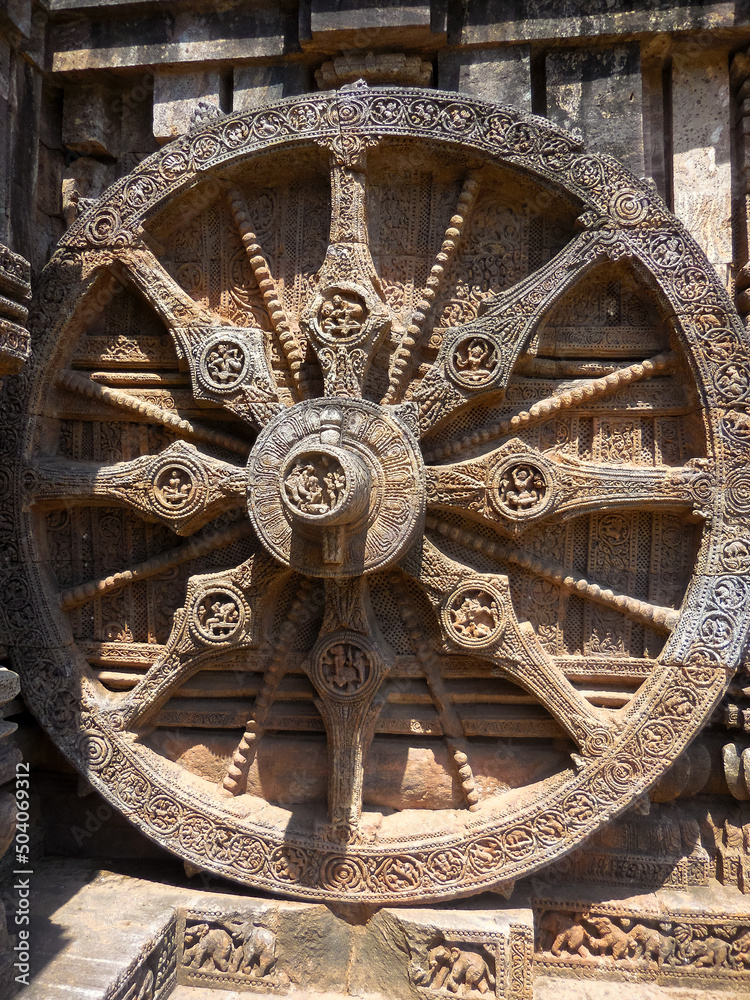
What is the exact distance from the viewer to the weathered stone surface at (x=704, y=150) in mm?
3717

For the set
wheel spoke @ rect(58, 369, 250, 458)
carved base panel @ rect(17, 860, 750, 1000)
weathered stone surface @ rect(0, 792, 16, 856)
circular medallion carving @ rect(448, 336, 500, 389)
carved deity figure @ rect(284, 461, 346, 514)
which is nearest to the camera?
weathered stone surface @ rect(0, 792, 16, 856)

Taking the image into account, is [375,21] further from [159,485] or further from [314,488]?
[159,485]

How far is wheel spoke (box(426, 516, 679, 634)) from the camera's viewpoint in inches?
134

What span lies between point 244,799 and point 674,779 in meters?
2.18

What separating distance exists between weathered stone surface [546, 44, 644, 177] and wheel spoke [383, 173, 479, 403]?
27.8 inches

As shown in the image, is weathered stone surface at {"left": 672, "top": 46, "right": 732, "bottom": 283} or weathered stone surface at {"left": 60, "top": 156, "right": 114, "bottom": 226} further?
weathered stone surface at {"left": 60, "top": 156, "right": 114, "bottom": 226}

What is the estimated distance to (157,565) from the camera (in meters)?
3.73

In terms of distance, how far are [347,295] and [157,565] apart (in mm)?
1691

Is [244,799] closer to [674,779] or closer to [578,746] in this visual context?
[578,746]

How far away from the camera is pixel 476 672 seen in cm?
357

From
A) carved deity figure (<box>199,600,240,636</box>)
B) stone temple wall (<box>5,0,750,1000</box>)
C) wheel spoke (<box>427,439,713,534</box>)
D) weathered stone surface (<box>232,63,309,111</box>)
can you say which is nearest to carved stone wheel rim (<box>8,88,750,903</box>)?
carved deity figure (<box>199,600,240,636</box>)

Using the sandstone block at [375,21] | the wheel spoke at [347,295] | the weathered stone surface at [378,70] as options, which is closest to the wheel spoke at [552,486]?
the wheel spoke at [347,295]

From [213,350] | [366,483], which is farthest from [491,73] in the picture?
[366,483]

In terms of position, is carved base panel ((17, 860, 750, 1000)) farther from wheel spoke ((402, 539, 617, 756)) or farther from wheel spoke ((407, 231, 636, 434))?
wheel spoke ((407, 231, 636, 434))
